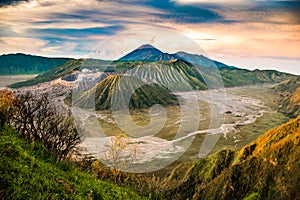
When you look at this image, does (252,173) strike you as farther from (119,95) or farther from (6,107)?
(119,95)

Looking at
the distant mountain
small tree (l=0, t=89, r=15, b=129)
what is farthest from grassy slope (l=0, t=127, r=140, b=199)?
the distant mountain

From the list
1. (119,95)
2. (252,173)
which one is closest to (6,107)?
(252,173)

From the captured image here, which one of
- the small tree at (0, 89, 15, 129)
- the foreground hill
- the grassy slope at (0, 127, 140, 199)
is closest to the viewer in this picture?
the grassy slope at (0, 127, 140, 199)

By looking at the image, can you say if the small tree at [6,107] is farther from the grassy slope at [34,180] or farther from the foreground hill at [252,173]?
the foreground hill at [252,173]

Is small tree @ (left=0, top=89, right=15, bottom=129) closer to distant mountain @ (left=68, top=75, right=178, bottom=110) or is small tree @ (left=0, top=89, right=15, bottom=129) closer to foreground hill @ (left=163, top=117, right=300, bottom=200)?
foreground hill @ (left=163, top=117, right=300, bottom=200)

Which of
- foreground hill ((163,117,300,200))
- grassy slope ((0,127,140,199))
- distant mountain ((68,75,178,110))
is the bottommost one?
distant mountain ((68,75,178,110))
